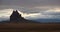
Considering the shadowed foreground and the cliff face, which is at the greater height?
the cliff face

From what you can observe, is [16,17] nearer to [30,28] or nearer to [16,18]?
[16,18]

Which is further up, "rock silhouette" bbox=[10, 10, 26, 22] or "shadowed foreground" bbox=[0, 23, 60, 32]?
"rock silhouette" bbox=[10, 10, 26, 22]

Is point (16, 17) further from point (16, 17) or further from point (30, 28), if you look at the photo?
point (30, 28)

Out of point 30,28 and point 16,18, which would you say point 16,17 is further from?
point 30,28

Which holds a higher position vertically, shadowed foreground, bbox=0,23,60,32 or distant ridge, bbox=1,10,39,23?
distant ridge, bbox=1,10,39,23

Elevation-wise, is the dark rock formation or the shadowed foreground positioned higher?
the dark rock formation

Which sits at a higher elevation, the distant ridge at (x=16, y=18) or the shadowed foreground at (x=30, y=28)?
the distant ridge at (x=16, y=18)

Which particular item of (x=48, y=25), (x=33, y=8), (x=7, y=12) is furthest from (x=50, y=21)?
(x=7, y=12)

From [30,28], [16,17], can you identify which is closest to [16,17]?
[16,17]

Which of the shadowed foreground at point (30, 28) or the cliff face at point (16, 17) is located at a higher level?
the cliff face at point (16, 17)

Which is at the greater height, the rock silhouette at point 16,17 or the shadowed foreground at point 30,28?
the rock silhouette at point 16,17

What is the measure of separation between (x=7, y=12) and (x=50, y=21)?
253 mm

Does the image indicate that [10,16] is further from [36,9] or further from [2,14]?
[36,9]

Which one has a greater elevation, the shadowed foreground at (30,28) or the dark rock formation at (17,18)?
the dark rock formation at (17,18)
